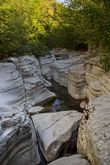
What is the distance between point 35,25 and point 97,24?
28.3 ft

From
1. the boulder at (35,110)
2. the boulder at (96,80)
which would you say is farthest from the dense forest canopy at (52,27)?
the boulder at (35,110)

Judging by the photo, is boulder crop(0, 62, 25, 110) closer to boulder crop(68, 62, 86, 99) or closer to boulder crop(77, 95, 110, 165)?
boulder crop(68, 62, 86, 99)

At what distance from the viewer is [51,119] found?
8820mm

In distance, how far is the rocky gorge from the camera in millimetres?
5902

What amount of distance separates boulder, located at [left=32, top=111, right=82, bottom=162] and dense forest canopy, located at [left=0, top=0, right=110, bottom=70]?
2941 millimetres

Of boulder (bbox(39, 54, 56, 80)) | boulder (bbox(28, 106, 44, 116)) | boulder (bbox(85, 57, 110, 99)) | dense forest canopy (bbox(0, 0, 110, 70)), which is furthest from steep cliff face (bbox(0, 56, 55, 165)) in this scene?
boulder (bbox(39, 54, 56, 80))

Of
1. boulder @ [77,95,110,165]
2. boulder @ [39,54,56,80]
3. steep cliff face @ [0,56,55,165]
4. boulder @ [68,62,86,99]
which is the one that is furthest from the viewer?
boulder @ [39,54,56,80]

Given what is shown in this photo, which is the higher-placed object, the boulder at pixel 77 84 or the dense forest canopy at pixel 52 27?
the dense forest canopy at pixel 52 27

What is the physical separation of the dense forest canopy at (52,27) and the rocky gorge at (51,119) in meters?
0.82

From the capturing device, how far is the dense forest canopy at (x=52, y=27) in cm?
1103

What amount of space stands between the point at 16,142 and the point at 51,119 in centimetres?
222

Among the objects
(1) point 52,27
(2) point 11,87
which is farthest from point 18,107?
(1) point 52,27

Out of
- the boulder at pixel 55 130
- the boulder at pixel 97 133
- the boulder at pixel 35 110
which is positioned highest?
the boulder at pixel 97 133

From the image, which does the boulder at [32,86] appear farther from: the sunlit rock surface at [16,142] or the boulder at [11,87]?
the sunlit rock surface at [16,142]
